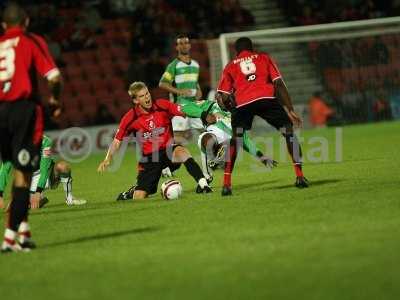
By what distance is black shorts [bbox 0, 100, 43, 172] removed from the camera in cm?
824

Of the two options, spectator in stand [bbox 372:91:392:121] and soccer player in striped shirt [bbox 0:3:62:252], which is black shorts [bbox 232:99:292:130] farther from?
spectator in stand [bbox 372:91:392:121]

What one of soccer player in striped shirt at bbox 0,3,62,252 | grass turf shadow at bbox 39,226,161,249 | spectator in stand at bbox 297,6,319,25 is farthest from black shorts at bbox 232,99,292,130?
spectator in stand at bbox 297,6,319,25

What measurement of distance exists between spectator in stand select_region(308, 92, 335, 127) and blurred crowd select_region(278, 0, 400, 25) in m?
3.69

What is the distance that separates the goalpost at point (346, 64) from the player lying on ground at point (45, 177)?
1085 centimetres

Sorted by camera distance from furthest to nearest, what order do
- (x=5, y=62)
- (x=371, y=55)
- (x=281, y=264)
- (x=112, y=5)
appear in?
(x=112, y=5) < (x=371, y=55) < (x=5, y=62) < (x=281, y=264)

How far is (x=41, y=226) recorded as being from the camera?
33.8 feet

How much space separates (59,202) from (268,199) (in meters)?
3.53

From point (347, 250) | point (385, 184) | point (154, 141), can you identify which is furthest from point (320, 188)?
point (347, 250)

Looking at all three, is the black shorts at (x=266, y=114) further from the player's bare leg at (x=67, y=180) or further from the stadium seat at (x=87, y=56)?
the stadium seat at (x=87, y=56)

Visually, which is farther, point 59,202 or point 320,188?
point 59,202

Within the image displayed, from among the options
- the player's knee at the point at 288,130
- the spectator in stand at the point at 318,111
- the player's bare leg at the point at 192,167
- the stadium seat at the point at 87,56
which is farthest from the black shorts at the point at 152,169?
the stadium seat at the point at 87,56

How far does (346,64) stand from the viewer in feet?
79.6

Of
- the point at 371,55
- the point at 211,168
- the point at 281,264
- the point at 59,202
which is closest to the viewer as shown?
the point at 281,264

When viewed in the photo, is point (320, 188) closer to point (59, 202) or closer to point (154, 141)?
point (154, 141)
